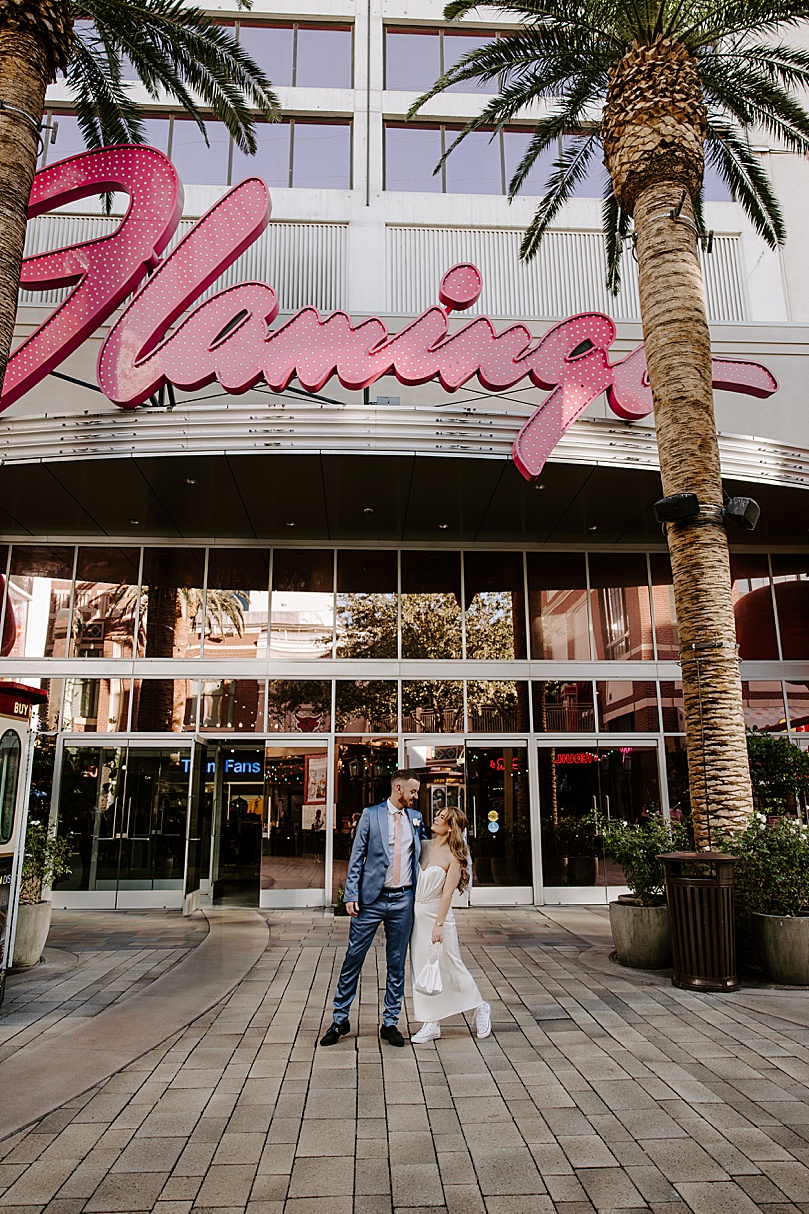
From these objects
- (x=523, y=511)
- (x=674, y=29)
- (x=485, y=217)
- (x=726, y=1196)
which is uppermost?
(x=485, y=217)

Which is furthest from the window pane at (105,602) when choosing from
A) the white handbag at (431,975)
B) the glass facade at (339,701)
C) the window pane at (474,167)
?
the window pane at (474,167)

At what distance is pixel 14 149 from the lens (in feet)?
26.0

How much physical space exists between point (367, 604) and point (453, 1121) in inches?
393

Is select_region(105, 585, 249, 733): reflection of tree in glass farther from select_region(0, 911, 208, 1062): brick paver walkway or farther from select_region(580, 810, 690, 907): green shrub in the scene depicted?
select_region(580, 810, 690, 907): green shrub

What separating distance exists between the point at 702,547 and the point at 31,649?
10381mm

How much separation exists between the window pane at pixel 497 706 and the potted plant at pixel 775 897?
5.91 metres

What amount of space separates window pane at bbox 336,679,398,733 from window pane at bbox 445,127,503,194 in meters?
10.1

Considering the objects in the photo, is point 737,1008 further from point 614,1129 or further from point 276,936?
point 276,936

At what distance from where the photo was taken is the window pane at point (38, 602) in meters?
13.6

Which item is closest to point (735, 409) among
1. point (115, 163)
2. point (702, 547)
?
point (702, 547)

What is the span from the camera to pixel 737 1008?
6.66 m

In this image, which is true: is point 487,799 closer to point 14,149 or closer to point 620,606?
point 620,606

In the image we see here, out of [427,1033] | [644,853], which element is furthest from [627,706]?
[427,1033]

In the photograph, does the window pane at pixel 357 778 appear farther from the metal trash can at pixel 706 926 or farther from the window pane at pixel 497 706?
the metal trash can at pixel 706 926
